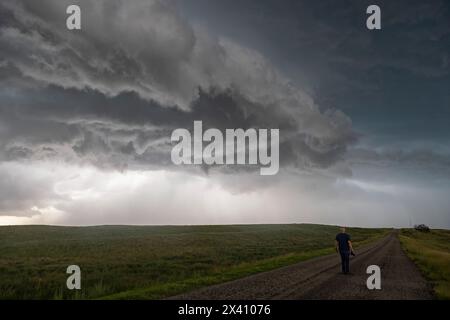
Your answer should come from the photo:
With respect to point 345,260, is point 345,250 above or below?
above

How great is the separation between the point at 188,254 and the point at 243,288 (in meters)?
23.3

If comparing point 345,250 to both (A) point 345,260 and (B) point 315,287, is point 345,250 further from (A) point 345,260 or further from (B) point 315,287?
(B) point 315,287

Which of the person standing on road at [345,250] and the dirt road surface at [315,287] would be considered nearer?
the dirt road surface at [315,287]

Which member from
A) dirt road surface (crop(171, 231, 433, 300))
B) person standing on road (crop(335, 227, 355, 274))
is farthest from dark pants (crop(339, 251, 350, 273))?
dirt road surface (crop(171, 231, 433, 300))

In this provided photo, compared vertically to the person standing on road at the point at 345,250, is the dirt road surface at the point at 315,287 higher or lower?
lower

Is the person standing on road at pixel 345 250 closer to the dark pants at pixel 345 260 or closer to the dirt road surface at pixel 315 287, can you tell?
the dark pants at pixel 345 260

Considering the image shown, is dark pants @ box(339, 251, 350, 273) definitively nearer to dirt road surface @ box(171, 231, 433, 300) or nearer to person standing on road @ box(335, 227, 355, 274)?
person standing on road @ box(335, 227, 355, 274)

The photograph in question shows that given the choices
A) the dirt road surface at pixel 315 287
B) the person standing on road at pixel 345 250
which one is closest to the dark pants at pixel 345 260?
the person standing on road at pixel 345 250

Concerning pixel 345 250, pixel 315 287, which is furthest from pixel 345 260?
pixel 315 287
